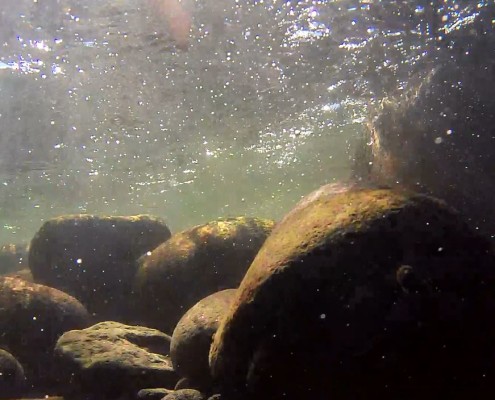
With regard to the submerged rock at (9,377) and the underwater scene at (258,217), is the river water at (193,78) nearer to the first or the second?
the underwater scene at (258,217)

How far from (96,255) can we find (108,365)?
200 inches

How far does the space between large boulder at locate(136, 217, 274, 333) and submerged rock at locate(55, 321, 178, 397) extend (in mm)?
1575

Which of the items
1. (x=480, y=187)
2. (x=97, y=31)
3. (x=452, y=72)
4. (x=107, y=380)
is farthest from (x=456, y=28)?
(x=107, y=380)

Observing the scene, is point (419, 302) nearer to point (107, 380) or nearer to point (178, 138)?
point (107, 380)

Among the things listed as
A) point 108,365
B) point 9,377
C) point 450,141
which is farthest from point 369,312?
point 450,141

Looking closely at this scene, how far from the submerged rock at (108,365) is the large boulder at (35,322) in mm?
1476

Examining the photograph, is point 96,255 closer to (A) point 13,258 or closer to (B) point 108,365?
(B) point 108,365

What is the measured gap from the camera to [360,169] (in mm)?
12906

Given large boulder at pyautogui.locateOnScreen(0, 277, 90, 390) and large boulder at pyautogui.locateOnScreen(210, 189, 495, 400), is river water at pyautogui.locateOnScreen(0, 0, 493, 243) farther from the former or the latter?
large boulder at pyautogui.locateOnScreen(0, 277, 90, 390)

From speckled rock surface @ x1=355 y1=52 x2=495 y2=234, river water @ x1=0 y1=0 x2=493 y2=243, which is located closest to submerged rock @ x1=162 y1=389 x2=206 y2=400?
river water @ x1=0 y1=0 x2=493 y2=243

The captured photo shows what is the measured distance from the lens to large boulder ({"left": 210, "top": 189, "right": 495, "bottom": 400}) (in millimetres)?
3869

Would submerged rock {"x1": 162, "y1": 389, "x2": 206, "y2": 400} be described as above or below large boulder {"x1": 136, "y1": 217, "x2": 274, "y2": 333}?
below

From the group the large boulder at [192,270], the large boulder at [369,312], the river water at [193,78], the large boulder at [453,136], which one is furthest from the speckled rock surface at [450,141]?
the large boulder at [369,312]

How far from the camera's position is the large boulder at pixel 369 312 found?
3.87 meters
